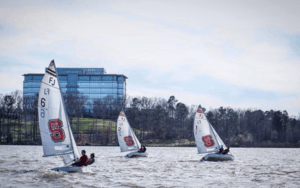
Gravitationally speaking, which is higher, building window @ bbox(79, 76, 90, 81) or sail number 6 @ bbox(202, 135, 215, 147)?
building window @ bbox(79, 76, 90, 81)

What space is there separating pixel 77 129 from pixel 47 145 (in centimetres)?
8788

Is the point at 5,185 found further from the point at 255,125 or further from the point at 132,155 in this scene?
the point at 255,125

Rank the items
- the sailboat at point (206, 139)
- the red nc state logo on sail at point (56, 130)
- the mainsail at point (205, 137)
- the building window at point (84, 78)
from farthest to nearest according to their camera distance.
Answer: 1. the building window at point (84, 78)
2. the mainsail at point (205, 137)
3. the sailboat at point (206, 139)
4. the red nc state logo on sail at point (56, 130)

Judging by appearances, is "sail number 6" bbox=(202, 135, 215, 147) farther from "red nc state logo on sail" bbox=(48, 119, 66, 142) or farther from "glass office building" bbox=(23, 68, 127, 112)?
"glass office building" bbox=(23, 68, 127, 112)

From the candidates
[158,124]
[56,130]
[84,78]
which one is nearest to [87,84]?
[84,78]

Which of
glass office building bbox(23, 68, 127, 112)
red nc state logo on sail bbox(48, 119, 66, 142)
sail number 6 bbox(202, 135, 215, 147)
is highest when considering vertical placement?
glass office building bbox(23, 68, 127, 112)

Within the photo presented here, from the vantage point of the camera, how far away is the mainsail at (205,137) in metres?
44.0

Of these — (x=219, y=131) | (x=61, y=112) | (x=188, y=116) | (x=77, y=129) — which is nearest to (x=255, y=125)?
(x=219, y=131)

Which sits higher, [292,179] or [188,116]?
[188,116]

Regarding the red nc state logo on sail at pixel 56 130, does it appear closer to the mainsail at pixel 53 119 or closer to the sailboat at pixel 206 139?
the mainsail at pixel 53 119

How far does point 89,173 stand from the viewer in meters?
30.3

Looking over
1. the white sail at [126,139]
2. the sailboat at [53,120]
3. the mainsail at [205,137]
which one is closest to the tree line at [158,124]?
the white sail at [126,139]

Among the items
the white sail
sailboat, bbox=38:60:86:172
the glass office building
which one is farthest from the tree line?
sailboat, bbox=38:60:86:172

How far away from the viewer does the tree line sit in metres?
104
